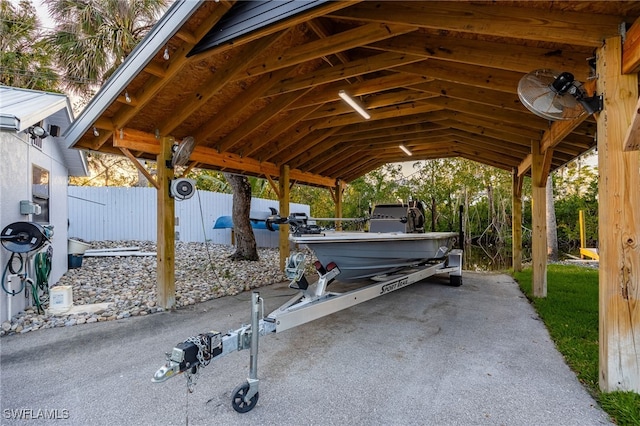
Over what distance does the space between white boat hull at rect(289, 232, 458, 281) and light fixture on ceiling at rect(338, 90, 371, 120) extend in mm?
2089

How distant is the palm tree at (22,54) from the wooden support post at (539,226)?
11842mm

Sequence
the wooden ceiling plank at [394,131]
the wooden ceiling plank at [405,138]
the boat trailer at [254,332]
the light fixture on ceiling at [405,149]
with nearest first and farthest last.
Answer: the boat trailer at [254,332] → the wooden ceiling plank at [394,131] → the wooden ceiling plank at [405,138] → the light fixture on ceiling at [405,149]

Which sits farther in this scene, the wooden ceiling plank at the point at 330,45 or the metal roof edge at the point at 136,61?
the wooden ceiling plank at the point at 330,45

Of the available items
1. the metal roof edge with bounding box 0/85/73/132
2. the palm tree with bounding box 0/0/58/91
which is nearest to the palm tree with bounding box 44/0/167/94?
the palm tree with bounding box 0/0/58/91

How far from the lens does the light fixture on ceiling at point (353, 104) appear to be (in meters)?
4.81

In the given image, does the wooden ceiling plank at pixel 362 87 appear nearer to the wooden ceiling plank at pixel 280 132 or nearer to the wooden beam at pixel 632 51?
the wooden ceiling plank at pixel 280 132

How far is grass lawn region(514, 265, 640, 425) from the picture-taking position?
2.23 meters

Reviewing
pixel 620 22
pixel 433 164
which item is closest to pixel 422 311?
pixel 620 22

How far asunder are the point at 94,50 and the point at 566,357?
10.4 metres

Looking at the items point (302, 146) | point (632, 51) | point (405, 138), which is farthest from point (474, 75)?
point (302, 146)

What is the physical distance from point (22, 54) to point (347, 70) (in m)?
10.5

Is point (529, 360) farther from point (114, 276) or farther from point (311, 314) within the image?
point (114, 276)

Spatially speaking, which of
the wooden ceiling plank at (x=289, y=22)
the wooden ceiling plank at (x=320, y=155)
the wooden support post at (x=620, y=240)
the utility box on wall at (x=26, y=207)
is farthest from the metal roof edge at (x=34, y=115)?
the wooden support post at (x=620, y=240)

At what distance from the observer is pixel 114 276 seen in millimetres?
6742
